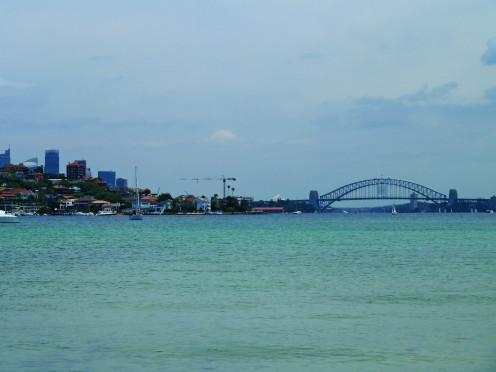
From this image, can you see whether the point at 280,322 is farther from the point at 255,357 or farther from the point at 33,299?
the point at 33,299

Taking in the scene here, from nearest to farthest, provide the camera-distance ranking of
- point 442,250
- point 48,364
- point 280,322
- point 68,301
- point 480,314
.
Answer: point 48,364 → point 280,322 → point 480,314 → point 68,301 → point 442,250

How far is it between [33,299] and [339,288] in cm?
1095

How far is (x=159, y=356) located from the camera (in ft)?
48.6

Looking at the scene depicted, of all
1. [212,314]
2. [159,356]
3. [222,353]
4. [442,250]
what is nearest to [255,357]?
[222,353]

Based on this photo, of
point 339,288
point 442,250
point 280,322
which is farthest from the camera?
point 442,250

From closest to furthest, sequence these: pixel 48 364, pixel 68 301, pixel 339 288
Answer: pixel 48 364
pixel 68 301
pixel 339 288

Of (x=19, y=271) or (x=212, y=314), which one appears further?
(x=19, y=271)

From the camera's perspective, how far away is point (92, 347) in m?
15.5

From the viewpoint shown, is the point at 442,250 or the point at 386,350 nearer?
the point at 386,350

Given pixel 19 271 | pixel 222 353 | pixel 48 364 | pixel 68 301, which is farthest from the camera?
pixel 19 271

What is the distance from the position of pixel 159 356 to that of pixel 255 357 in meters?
2.05

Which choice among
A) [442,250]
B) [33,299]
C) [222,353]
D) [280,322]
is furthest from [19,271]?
[442,250]

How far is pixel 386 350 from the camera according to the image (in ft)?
50.3

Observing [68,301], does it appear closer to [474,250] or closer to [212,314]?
[212,314]
